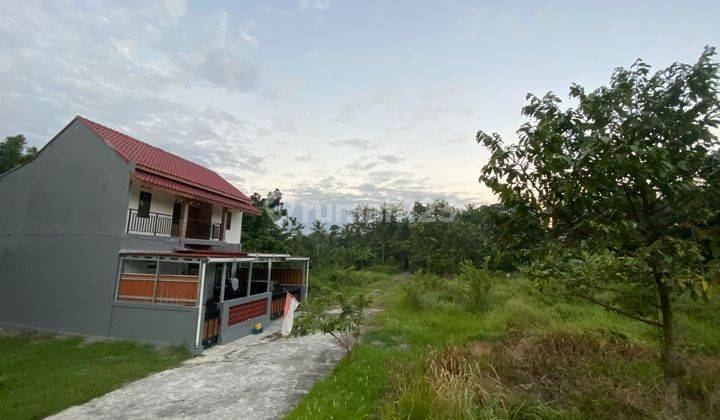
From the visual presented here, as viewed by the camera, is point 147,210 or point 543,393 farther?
point 147,210

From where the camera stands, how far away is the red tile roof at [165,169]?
12852mm

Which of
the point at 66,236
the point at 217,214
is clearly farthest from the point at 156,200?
the point at 217,214

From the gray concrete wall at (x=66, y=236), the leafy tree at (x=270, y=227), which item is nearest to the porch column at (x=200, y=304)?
the gray concrete wall at (x=66, y=236)

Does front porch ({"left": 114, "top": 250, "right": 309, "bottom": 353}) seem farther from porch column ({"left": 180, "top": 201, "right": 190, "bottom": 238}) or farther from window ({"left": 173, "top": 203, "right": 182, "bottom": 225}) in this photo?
window ({"left": 173, "top": 203, "right": 182, "bottom": 225})

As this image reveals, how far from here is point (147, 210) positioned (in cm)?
1345

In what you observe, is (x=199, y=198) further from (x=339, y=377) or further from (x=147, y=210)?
(x=339, y=377)

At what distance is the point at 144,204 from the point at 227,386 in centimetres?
875

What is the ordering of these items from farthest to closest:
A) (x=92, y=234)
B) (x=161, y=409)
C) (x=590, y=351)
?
(x=92, y=234)
(x=590, y=351)
(x=161, y=409)

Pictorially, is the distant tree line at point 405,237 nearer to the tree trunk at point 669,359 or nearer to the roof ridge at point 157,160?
the tree trunk at point 669,359

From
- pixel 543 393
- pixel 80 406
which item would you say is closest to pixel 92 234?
pixel 80 406

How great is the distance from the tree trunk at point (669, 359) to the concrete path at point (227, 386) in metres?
5.11

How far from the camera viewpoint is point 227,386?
23.8ft

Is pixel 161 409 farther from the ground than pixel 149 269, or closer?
closer

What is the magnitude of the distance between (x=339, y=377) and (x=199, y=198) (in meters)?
10.3
